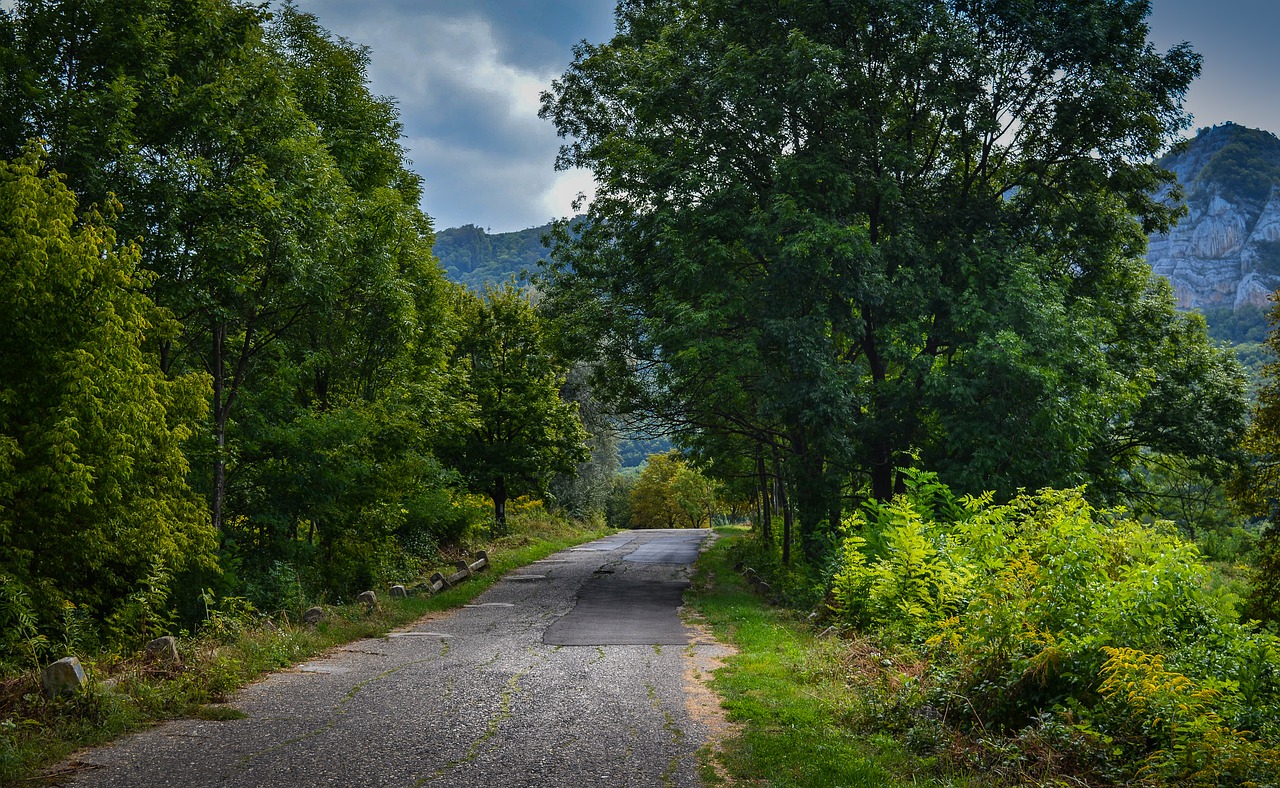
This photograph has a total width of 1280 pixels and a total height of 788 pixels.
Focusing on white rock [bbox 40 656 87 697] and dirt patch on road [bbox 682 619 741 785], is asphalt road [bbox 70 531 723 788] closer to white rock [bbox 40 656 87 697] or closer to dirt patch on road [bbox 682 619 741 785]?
dirt patch on road [bbox 682 619 741 785]

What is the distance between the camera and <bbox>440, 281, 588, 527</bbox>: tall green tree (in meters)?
29.5

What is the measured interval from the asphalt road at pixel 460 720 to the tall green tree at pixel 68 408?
8.09ft

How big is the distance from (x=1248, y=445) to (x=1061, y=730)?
15904 mm

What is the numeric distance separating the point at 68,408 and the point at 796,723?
325 inches

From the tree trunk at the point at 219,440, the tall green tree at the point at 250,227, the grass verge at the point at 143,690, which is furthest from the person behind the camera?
the tree trunk at the point at 219,440

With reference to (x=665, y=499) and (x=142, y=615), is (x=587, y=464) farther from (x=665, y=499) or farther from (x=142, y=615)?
(x=142, y=615)

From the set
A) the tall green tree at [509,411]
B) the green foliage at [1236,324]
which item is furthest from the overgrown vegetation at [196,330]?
the green foliage at [1236,324]

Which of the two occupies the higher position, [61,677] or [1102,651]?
[61,677]

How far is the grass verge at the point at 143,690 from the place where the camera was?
20.2ft

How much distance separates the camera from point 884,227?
1838 centimetres

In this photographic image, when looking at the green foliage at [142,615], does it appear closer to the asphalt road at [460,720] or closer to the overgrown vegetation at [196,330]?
the overgrown vegetation at [196,330]

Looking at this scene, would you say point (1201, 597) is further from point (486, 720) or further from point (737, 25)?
point (737, 25)

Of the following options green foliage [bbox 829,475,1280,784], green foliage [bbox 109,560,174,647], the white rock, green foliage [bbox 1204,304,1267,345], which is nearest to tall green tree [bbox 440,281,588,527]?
green foliage [bbox 109,560,174,647]

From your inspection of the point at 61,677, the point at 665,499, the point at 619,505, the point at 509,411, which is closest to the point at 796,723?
the point at 61,677
